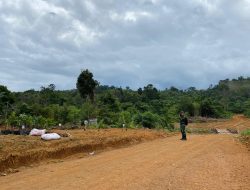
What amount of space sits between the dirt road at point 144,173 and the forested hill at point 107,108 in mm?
20324

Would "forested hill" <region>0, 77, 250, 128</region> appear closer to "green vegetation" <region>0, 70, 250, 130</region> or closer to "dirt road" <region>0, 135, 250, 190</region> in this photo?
"green vegetation" <region>0, 70, 250, 130</region>

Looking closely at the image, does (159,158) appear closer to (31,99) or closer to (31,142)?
(31,142)

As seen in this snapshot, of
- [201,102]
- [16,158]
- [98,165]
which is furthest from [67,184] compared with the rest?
[201,102]

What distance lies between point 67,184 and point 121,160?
553 centimetres

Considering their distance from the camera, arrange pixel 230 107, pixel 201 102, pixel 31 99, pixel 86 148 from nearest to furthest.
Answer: pixel 86 148, pixel 31 99, pixel 201 102, pixel 230 107

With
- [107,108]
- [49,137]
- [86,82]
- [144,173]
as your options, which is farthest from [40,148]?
[86,82]

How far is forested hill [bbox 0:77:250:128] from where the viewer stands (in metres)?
44.8

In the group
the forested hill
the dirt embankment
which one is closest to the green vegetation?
the forested hill

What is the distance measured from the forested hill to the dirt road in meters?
20.3

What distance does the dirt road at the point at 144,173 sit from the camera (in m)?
11.7

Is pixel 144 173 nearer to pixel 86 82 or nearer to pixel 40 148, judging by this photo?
pixel 40 148

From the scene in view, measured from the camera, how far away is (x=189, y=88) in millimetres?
133125

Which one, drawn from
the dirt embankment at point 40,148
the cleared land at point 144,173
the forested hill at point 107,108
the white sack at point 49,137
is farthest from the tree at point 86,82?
the cleared land at point 144,173

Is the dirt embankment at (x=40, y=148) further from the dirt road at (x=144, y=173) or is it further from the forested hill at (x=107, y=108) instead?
the forested hill at (x=107, y=108)
